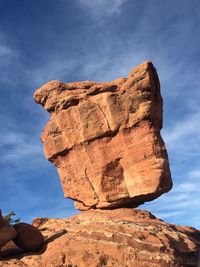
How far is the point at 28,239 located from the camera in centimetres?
2069

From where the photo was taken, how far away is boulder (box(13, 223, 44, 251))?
20.7m

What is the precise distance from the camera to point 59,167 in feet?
96.6

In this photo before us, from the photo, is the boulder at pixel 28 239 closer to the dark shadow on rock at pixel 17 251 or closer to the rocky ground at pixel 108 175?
the rocky ground at pixel 108 175

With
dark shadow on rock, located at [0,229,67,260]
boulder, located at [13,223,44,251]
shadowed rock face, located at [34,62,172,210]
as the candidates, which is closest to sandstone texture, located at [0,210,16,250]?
boulder, located at [13,223,44,251]

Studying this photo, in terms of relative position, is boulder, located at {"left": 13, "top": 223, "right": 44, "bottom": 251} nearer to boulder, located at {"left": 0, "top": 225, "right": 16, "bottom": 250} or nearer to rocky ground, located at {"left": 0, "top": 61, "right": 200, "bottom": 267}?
rocky ground, located at {"left": 0, "top": 61, "right": 200, "bottom": 267}

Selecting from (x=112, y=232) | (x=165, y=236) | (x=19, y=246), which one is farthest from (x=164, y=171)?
(x=19, y=246)

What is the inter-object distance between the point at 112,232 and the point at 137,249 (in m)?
1.67

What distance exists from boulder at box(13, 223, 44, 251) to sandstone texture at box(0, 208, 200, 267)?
453 mm

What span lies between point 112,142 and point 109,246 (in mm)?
9055

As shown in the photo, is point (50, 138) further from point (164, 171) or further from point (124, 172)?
point (164, 171)

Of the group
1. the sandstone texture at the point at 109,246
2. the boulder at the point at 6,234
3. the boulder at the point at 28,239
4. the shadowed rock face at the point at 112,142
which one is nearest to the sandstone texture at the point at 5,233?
the boulder at the point at 6,234

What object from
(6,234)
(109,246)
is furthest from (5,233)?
(109,246)

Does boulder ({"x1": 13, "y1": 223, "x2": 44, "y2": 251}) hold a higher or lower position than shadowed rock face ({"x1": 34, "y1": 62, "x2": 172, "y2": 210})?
lower

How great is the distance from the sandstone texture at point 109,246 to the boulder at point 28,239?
0.45 m
